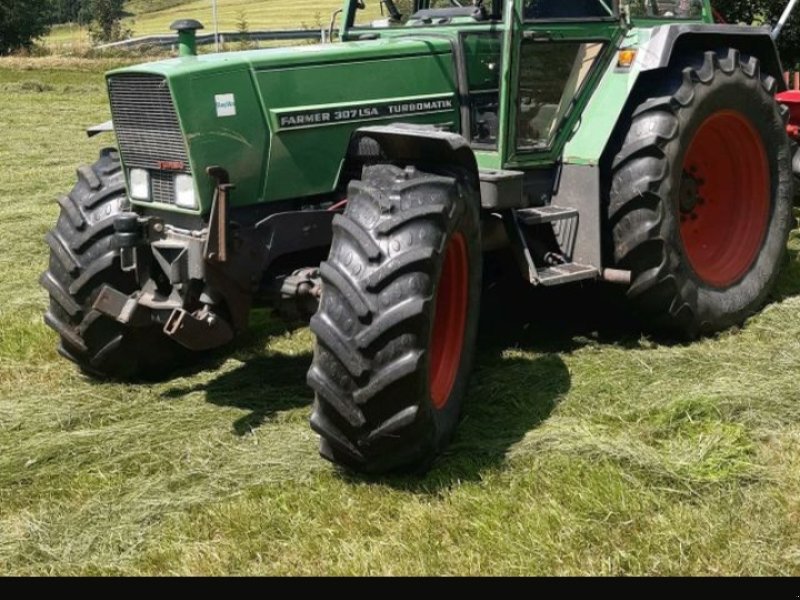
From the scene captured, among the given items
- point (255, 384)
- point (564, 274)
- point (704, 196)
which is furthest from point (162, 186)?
point (704, 196)

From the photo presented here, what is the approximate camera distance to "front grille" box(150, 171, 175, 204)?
446 cm

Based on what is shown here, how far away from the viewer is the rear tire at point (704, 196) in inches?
199

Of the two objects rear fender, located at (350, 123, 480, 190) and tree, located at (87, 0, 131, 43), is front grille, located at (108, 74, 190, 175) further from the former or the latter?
tree, located at (87, 0, 131, 43)

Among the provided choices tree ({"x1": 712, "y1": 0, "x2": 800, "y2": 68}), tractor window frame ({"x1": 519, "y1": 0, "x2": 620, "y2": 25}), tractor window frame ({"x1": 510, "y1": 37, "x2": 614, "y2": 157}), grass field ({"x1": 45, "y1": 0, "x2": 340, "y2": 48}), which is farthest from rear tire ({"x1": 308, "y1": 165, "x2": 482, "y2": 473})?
grass field ({"x1": 45, "y1": 0, "x2": 340, "y2": 48})

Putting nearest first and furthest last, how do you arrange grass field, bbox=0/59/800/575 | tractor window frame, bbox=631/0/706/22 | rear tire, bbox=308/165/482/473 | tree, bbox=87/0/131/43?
grass field, bbox=0/59/800/575, rear tire, bbox=308/165/482/473, tractor window frame, bbox=631/0/706/22, tree, bbox=87/0/131/43

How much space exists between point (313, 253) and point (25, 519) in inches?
69.2

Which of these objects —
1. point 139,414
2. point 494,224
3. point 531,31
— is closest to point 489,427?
point 494,224

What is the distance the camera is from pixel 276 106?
14.6ft

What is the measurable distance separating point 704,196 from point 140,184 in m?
3.23

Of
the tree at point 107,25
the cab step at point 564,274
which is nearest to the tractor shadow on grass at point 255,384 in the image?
the cab step at point 564,274

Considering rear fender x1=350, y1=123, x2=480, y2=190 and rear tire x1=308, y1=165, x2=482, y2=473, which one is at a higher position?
rear fender x1=350, y1=123, x2=480, y2=190

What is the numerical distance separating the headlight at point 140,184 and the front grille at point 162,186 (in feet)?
0.11

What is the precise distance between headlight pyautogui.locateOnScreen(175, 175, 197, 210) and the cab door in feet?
5.09

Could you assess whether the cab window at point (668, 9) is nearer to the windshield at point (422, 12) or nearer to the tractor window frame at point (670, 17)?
the tractor window frame at point (670, 17)
